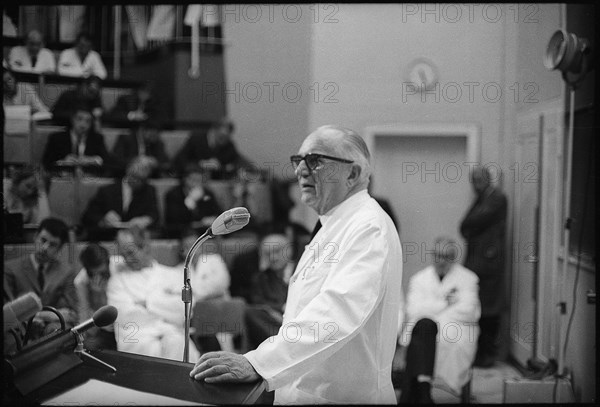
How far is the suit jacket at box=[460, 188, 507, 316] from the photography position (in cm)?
505

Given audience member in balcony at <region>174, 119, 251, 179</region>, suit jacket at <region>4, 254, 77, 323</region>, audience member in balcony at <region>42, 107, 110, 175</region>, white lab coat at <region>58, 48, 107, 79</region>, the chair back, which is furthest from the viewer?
audience member in balcony at <region>174, 119, 251, 179</region>

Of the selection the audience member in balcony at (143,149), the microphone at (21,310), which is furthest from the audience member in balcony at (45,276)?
the audience member in balcony at (143,149)

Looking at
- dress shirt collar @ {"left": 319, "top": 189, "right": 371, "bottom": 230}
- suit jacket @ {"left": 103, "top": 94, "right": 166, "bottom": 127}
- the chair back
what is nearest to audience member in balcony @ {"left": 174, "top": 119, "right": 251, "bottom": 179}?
suit jacket @ {"left": 103, "top": 94, "right": 166, "bottom": 127}

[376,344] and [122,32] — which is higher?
[122,32]

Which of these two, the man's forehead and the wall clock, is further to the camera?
the wall clock

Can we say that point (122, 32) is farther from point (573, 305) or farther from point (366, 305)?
point (366, 305)

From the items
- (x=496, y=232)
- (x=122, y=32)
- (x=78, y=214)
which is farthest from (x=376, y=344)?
(x=122, y=32)

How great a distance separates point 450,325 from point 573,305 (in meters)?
0.89

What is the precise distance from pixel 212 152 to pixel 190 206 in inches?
52.7

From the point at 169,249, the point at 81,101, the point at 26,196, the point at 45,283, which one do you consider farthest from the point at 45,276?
the point at 81,101

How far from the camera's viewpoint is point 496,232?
5.15 m

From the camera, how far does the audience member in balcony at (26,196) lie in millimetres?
3148

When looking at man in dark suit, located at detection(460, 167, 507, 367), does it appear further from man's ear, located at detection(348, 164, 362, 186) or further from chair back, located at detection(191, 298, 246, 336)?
man's ear, located at detection(348, 164, 362, 186)

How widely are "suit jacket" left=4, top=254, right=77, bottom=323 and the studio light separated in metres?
2.37
